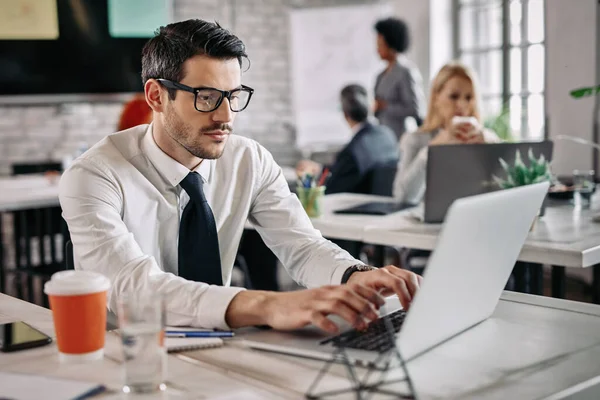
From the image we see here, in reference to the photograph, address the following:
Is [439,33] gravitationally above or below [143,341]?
→ above

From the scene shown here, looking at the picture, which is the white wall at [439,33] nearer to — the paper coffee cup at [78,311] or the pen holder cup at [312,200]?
the pen holder cup at [312,200]

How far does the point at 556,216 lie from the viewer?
272 cm

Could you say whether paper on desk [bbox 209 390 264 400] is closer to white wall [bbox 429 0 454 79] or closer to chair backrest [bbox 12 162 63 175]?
chair backrest [bbox 12 162 63 175]

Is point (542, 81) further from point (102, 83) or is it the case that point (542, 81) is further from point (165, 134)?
point (165, 134)

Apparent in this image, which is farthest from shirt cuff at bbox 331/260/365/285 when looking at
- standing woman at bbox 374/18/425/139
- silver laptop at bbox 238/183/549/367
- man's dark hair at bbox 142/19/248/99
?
standing woman at bbox 374/18/425/139

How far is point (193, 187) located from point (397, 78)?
3.77m

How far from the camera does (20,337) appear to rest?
1.36 m

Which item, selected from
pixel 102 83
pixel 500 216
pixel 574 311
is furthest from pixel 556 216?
pixel 102 83

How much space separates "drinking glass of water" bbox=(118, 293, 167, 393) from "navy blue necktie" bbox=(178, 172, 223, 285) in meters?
0.66

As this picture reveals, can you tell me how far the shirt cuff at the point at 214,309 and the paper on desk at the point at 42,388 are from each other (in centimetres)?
33

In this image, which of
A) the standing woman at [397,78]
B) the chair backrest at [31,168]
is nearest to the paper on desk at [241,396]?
the chair backrest at [31,168]

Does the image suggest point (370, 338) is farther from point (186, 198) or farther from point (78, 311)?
point (186, 198)

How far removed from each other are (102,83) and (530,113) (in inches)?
120

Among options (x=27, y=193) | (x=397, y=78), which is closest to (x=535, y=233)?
(x=27, y=193)
